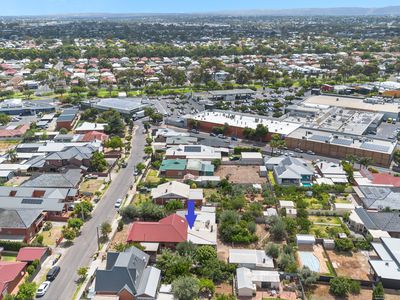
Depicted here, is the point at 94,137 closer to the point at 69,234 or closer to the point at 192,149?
the point at 192,149

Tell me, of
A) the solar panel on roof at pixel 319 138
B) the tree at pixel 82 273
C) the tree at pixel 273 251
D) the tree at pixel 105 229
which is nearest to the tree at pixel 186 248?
the tree at pixel 273 251

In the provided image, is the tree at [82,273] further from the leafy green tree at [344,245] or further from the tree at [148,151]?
the tree at [148,151]

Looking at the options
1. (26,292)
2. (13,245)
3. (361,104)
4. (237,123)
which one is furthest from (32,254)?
(361,104)

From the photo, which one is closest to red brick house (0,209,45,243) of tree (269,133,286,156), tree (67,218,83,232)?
tree (67,218,83,232)

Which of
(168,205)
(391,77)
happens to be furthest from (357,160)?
(391,77)

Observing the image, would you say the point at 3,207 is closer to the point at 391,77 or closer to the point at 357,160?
the point at 357,160

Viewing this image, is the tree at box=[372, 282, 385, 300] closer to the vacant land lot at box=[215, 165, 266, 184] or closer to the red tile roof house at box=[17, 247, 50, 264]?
the vacant land lot at box=[215, 165, 266, 184]
